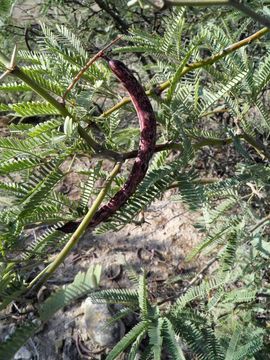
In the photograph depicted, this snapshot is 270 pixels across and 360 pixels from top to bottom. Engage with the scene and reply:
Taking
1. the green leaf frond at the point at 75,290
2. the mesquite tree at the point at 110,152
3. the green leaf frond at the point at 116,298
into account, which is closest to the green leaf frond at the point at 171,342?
the mesquite tree at the point at 110,152

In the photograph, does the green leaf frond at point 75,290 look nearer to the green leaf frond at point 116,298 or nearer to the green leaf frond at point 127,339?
the green leaf frond at point 127,339

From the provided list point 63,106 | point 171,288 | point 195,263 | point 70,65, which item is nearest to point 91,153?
point 63,106

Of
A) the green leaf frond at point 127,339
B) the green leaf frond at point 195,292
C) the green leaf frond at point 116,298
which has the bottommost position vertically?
the green leaf frond at point 127,339

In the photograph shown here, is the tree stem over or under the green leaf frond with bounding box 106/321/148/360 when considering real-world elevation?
over

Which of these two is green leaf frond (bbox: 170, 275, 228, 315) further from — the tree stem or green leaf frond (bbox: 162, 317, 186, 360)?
the tree stem

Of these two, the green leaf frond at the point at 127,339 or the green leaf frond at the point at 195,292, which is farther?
the green leaf frond at the point at 195,292

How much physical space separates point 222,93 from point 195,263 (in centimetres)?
158

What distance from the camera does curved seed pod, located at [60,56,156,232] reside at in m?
0.82

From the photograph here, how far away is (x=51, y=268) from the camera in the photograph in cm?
76

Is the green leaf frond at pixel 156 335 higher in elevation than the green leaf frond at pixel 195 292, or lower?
lower

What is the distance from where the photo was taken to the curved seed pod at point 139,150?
817mm

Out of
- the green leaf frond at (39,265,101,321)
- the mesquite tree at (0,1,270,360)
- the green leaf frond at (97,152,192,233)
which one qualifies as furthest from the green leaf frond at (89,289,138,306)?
the green leaf frond at (39,265,101,321)

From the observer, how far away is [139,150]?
829 mm

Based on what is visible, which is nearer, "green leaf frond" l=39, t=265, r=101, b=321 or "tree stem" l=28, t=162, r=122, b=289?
"green leaf frond" l=39, t=265, r=101, b=321
